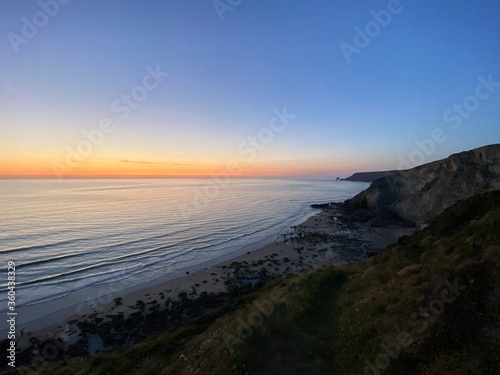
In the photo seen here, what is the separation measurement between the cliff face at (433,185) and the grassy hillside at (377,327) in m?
26.4

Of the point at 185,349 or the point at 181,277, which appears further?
the point at 181,277

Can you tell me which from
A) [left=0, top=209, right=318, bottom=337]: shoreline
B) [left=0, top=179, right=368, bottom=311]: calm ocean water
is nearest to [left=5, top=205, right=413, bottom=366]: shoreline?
[left=0, top=209, right=318, bottom=337]: shoreline

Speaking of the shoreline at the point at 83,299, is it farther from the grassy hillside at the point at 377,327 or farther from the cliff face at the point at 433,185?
the cliff face at the point at 433,185

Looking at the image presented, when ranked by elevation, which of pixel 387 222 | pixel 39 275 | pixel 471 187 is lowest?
pixel 387 222

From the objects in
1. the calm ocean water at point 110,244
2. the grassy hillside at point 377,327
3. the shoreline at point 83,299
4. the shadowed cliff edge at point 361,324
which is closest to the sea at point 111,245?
the calm ocean water at point 110,244

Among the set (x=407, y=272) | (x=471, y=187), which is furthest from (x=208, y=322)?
(x=471, y=187)

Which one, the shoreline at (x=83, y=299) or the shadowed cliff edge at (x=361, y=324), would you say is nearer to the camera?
the shadowed cliff edge at (x=361, y=324)

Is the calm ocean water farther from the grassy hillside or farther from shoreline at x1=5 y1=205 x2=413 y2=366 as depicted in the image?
the grassy hillside

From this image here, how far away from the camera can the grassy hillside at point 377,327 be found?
834 centimetres

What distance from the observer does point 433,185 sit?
50906 millimetres

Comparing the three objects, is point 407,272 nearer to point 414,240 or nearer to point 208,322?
point 414,240

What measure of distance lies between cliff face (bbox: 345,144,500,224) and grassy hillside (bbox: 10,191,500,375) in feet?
86.5

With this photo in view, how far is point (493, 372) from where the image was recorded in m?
6.86

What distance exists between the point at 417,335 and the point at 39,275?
3443cm
